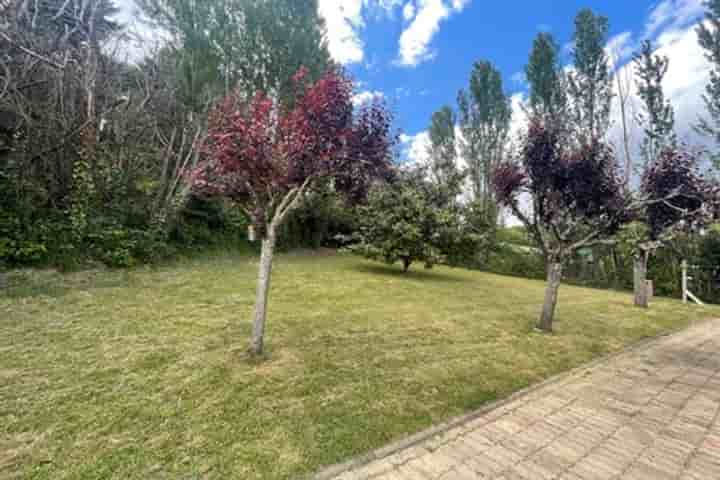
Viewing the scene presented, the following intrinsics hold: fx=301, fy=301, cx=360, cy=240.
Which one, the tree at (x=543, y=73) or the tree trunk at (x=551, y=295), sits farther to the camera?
the tree at (x=543, y=73)

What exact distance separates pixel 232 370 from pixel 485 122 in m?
16.6

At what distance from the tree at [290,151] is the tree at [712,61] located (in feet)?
40.0

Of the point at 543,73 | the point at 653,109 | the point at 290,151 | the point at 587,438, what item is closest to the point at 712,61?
the point at 653,109

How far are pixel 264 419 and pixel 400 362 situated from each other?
160 cm

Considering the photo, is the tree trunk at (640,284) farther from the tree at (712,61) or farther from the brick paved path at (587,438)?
the tree at (712,61)

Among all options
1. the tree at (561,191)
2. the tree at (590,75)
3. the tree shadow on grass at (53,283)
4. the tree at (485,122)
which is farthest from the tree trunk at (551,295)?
the tree at (485,122)

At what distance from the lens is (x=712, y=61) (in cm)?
894

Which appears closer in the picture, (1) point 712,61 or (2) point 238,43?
(1) point 712,61

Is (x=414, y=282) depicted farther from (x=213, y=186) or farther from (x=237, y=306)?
(x=213, y=186)

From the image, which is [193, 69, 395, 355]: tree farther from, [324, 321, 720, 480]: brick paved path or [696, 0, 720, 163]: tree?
[696, 0, 720, 163]: tree

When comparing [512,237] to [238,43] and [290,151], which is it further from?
[290,151]

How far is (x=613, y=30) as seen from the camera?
8773 mm

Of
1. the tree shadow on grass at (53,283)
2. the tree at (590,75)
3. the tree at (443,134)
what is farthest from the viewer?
the tree at (443,134)

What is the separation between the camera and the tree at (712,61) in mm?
Answer: 8734
